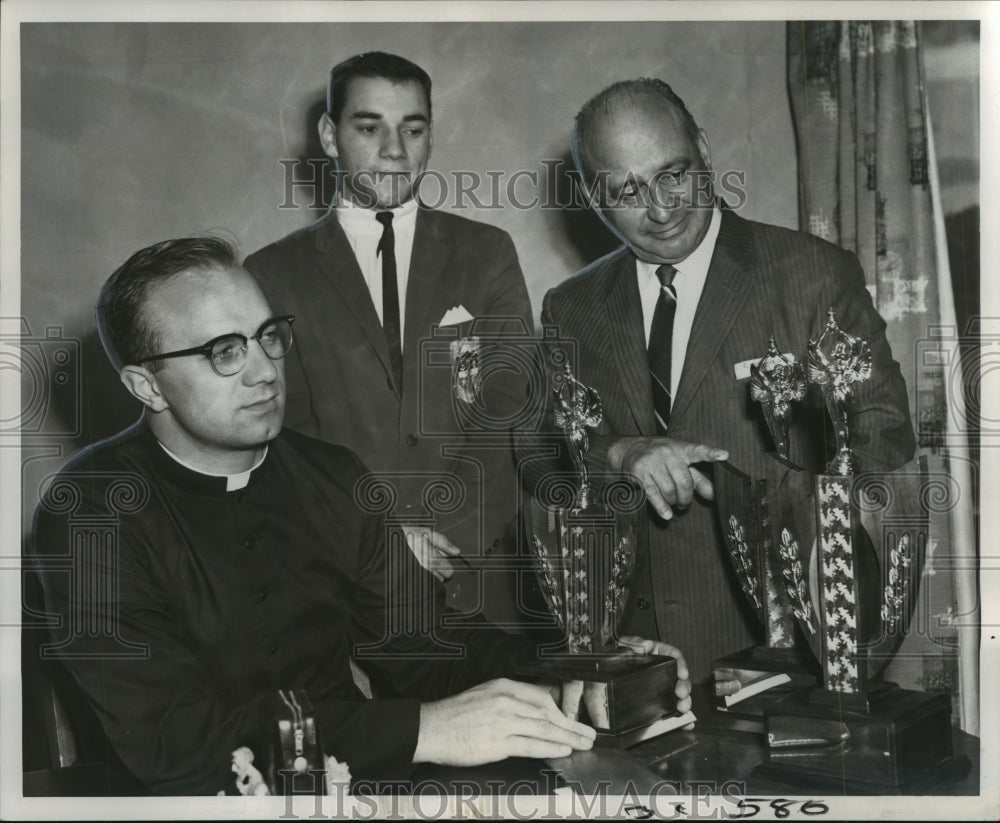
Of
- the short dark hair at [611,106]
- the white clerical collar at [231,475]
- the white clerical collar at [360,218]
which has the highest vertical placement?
the short dark hair at [611,106]

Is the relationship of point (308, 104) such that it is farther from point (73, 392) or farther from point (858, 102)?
point (858, 102)

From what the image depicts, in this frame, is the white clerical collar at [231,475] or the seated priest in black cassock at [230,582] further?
the white clerical collar at [231,475]

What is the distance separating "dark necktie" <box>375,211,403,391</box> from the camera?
3475mm

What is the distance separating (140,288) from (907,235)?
250cm

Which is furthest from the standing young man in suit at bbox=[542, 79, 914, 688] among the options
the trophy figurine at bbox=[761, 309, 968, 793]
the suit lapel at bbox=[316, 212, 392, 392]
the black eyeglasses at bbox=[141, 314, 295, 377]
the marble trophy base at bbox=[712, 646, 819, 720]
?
the black eyeglasses at bbox=[141, 314, 295, 377]

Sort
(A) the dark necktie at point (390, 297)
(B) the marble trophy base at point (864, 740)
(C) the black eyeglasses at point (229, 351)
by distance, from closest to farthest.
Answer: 1. (B) the marble trophy base at point (864, 740)
2. (C) the black eyeglasses at point (229, 351)
3. (A) the dark necktie at point (390, 297)

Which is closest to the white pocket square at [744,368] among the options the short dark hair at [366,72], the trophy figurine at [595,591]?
the trophy figurine at [595,591]

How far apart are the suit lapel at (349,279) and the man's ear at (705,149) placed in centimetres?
119

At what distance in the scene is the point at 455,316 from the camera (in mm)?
3498

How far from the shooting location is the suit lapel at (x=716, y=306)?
11.0ft

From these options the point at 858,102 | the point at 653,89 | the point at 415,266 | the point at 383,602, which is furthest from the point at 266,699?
the point at 858,102

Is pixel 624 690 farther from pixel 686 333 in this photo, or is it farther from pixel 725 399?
pixel 686 333

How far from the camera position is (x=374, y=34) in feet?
11.6

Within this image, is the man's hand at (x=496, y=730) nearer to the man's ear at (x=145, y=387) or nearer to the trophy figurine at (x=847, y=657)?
the trophy figurine at (x=847, y=657)
